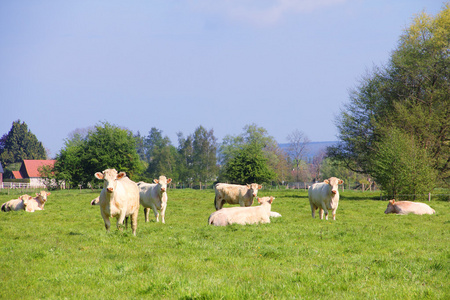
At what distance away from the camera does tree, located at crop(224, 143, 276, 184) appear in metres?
47.8

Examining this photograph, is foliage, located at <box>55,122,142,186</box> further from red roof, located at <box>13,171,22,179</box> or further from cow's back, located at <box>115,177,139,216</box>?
red roof, located at <box>13,171,22,179</box>

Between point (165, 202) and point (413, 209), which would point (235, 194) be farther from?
point (413, 209)

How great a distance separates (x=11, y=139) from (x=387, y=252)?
391 feet

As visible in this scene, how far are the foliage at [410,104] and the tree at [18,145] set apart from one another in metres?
93.8

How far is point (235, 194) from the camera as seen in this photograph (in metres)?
21.2

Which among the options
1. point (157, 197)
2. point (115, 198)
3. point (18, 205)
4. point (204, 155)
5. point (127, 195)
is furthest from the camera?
point (204, 155)

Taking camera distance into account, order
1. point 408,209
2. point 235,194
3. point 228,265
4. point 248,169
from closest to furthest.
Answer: point 228,265 → point 235,194 → point 408,209 → point 248,169

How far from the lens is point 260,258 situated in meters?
9.12

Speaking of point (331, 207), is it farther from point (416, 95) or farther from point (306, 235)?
point (416, 95)

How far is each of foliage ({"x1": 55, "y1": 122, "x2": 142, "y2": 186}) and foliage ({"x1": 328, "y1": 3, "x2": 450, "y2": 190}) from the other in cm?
2419

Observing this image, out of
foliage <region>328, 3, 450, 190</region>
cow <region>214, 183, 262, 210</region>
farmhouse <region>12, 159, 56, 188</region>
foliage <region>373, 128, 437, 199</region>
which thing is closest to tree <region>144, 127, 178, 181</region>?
farmhouse <region>12, 159, 56, 188</region>

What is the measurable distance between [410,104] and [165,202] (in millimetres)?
28984

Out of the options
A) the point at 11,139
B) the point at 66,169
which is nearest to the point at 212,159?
the point at 66,169

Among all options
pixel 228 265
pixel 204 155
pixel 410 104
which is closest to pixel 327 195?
pixel 228 265
